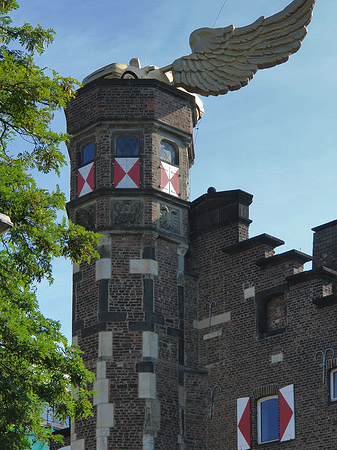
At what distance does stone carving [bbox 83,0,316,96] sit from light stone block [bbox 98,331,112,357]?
Result: 7288mm

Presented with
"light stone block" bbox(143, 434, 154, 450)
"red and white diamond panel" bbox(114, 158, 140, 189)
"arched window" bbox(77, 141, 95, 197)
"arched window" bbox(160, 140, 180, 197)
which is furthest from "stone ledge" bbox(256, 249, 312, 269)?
"light stone block" bbox(143, 434, 154, 450)

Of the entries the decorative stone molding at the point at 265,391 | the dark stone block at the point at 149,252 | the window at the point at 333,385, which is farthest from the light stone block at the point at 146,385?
the window at the point at 333,385

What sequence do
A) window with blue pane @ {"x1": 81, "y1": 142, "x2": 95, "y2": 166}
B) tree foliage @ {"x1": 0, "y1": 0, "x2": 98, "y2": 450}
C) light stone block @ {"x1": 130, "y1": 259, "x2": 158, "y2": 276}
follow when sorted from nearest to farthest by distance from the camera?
1. tree foliage @ {"x1": 0, "y1": 0, "x2": 98, "y2": 450}
2. light stone block @ {"x1": 130, "y1": 259, "x2": 158, "y2": 276}
3. window with blue pane @ {"x1": 81, "y1": 142, "x2": 95, "y2": 166}

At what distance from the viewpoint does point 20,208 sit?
61.9 feet

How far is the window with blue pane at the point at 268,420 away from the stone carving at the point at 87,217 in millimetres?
6271

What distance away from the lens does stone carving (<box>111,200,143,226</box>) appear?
94.4ft

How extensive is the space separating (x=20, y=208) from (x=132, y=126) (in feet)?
36.3

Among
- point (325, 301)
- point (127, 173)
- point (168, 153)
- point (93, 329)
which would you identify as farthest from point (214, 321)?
point (168, 153)

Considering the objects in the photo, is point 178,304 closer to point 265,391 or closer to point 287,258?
point 287,258

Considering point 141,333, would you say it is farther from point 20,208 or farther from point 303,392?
point 20,208

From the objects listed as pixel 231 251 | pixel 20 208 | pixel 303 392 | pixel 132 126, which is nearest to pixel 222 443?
pixel 303 392

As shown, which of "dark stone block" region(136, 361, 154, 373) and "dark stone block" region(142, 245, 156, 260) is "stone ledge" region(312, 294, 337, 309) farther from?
"dark stone block" region(142, 245, 156, 260)

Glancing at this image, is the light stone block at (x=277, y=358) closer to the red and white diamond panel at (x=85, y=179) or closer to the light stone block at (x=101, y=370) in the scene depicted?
the light stone block at (x=101, y=370)

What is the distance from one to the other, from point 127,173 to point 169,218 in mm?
1620
